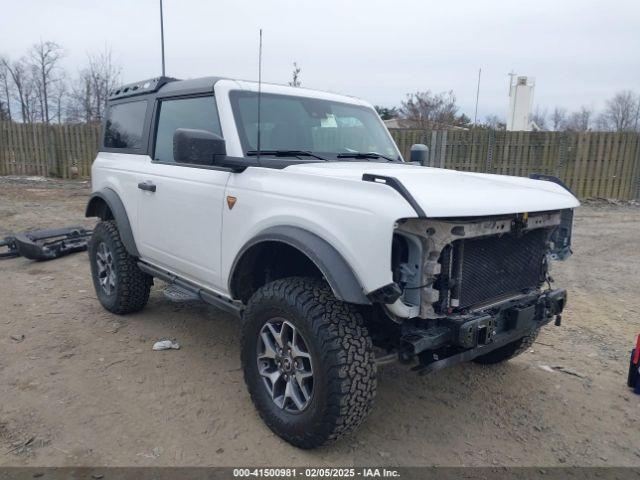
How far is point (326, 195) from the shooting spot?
2.75 metres

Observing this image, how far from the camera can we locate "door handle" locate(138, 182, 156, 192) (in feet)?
13.5

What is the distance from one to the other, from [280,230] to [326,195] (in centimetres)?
35

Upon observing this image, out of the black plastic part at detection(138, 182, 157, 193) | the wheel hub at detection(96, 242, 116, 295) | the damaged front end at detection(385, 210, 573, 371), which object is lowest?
the wheel hub at detection(96, 242, 116, 295)

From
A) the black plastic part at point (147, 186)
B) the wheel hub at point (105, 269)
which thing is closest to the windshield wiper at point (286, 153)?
the black plastic part at point (147, 186)

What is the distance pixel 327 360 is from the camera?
262 centimetres

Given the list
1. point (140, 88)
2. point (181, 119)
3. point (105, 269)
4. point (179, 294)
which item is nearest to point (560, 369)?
point (179, 294)

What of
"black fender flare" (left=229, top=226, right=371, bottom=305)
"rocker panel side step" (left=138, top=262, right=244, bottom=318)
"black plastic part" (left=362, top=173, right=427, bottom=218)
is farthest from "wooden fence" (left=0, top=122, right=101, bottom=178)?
"black plastic part" (left=362, top=173, right=427, bottom=218)

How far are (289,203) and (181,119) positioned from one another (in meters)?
1.67

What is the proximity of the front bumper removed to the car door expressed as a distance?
59.2 inches

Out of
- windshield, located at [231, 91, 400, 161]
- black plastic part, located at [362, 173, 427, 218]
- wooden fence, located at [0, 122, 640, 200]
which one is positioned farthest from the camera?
wooden fence, located at [0, 122, 640, 200]

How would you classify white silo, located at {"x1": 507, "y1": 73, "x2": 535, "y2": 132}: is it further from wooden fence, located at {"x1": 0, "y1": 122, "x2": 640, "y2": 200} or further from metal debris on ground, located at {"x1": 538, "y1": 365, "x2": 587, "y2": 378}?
metal debris on ground, located at {"x1": 538, "y1": 365, "x2": 587, "y2": 378}

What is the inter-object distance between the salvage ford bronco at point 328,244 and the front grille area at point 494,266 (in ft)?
0.04

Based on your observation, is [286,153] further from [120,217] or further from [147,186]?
[120,217]

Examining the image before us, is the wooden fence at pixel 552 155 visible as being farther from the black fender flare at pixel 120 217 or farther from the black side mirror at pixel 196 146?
the black side mirror at pixel 196 146
